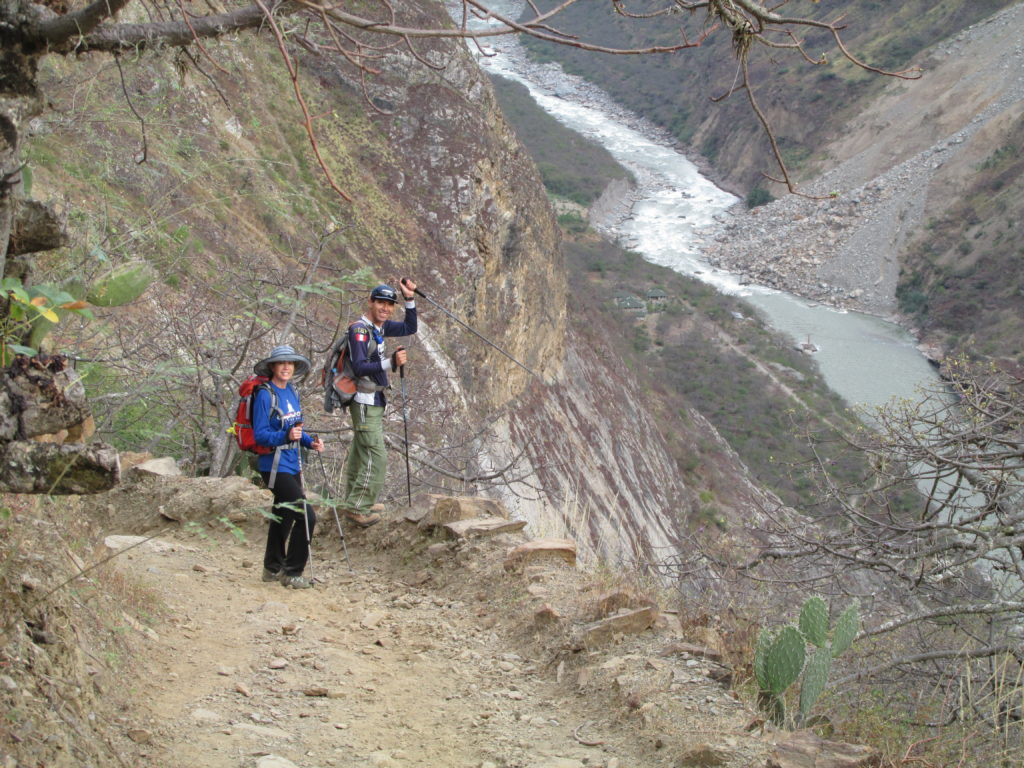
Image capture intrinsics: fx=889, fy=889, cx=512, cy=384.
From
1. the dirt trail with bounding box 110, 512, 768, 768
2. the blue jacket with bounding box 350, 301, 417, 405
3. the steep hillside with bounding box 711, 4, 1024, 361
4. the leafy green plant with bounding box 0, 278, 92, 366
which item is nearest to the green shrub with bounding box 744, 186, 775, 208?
the steep hillside with bounding box 711, 4, 1024, 361

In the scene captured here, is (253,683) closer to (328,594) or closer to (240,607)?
(240,607)

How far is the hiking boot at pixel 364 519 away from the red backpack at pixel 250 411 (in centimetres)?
130

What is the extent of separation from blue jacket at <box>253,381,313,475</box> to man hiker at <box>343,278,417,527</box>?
63 cm

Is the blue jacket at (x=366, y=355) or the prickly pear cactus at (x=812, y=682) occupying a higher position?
the blue jacket at (x=366, y=355)

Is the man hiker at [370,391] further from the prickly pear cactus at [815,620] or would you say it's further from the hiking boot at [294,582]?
the prickly pear cactus at [815,620]

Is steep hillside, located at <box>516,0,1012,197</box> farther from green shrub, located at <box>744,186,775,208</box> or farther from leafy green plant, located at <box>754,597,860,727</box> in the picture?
leafy green plant, located at <box>754,597,860,727</box>

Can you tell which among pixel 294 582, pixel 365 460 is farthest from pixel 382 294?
pixel 294 582

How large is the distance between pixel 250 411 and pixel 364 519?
1483 mm

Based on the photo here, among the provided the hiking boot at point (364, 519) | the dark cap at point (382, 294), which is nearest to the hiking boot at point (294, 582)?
the hiking boot at point (364, 519)

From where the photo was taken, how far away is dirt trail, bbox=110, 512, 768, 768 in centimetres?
331

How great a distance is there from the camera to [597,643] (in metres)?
4.37

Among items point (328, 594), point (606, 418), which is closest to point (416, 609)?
point (328, 594)

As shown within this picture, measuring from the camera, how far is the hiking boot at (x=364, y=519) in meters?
6.22

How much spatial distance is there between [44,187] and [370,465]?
21.7 ft
